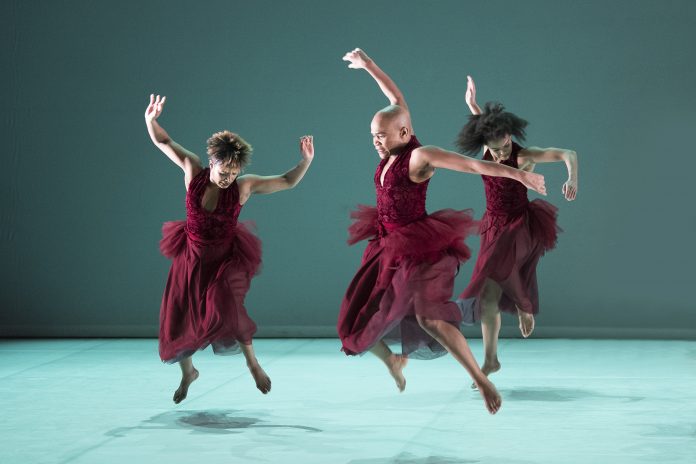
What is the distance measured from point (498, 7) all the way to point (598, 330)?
2316 mm

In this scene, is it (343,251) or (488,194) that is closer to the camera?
(488,194)

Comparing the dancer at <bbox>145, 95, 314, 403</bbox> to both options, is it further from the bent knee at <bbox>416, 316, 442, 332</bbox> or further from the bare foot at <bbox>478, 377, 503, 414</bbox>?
the bare foot at <bbox>478, 377, 503, 414</bbox>

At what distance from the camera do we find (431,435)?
4.13 meters

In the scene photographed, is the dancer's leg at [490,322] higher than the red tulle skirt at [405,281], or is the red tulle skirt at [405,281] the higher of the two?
the red tulle skirt at [405,281]

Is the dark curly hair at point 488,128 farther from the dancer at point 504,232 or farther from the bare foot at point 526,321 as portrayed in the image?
the bare foot at point 526,321

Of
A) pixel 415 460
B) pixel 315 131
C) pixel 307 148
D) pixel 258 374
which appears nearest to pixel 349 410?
pixel 258 374

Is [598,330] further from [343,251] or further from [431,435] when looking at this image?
[431,435]

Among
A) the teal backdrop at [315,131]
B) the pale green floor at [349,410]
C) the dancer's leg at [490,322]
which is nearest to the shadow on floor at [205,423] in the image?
the pale green floor at [349,410]

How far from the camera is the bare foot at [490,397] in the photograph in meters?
3.98

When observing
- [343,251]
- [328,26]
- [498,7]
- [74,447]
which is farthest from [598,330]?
[74,447]

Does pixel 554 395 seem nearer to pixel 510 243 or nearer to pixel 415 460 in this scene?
pixel 510 243

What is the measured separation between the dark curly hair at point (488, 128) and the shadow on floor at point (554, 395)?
47.3 inches

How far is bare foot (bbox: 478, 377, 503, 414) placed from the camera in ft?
13.1

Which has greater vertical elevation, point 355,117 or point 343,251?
point 355,117
